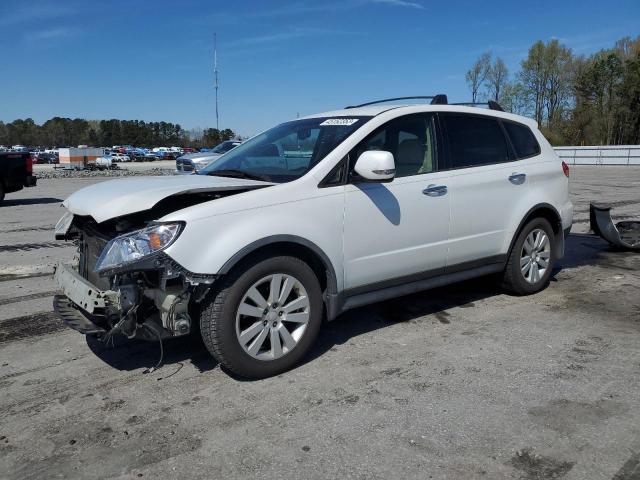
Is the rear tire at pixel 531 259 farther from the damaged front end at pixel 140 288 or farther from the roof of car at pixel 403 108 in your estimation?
the damaged front end at pixel 140 288

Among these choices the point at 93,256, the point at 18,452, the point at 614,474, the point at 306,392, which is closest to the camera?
the point at 614,474

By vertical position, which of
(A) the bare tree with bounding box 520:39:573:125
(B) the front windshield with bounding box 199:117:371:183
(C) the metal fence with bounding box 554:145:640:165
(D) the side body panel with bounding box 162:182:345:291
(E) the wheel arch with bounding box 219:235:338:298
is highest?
(A) the bare tree with bounding box 520:39:573:125

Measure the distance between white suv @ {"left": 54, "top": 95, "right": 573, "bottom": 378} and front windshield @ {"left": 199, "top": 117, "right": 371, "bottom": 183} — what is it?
2 centimetres

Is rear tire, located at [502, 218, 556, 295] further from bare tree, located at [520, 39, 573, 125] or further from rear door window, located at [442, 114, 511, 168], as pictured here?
bare tree, located at [520, 39, 573, 125]

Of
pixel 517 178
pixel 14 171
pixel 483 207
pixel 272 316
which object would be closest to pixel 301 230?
pixel 272 316

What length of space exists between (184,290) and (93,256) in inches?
38.2

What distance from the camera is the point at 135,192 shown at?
3.77 m

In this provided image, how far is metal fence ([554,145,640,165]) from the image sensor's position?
33775mm

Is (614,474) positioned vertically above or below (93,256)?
below

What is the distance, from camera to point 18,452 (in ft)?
9.73

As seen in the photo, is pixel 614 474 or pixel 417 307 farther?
pixel 417 307

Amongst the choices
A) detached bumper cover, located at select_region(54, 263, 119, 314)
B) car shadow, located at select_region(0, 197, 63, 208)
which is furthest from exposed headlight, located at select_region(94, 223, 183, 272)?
car shadow, located at select_region(0, 197, 63, 208)

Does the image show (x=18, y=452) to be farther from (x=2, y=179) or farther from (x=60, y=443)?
(x=2, y=179)

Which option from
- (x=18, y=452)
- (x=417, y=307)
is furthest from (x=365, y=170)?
(x=18, y=452)
